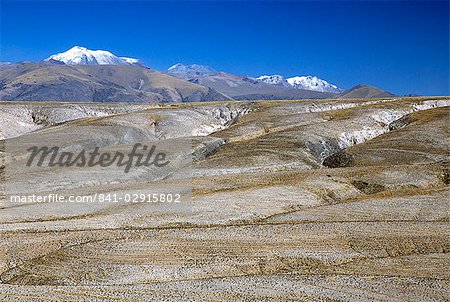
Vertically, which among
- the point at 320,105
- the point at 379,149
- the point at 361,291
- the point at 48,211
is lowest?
the point at 361,291

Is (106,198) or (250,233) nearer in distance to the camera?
(250,233)

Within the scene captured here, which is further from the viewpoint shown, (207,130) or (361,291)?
(207,130)

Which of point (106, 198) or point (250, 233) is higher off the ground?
point (106, 198)

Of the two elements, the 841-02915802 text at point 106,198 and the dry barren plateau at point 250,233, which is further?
the 841-02915802 text at point 106,198

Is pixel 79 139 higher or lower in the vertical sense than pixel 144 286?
higher

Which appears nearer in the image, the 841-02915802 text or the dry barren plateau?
the dry barren plateau

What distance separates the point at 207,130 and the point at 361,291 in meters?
78.7

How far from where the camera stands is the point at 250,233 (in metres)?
31.8

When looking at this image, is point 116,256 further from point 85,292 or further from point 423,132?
point 423,132

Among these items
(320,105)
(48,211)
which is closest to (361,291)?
(48,211)

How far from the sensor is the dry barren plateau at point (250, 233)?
23.2 m

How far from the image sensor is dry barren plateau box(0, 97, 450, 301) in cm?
2320

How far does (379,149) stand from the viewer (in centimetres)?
6938

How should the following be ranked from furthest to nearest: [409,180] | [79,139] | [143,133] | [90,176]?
[143,133], [79,139], [90,176], [409,180]
